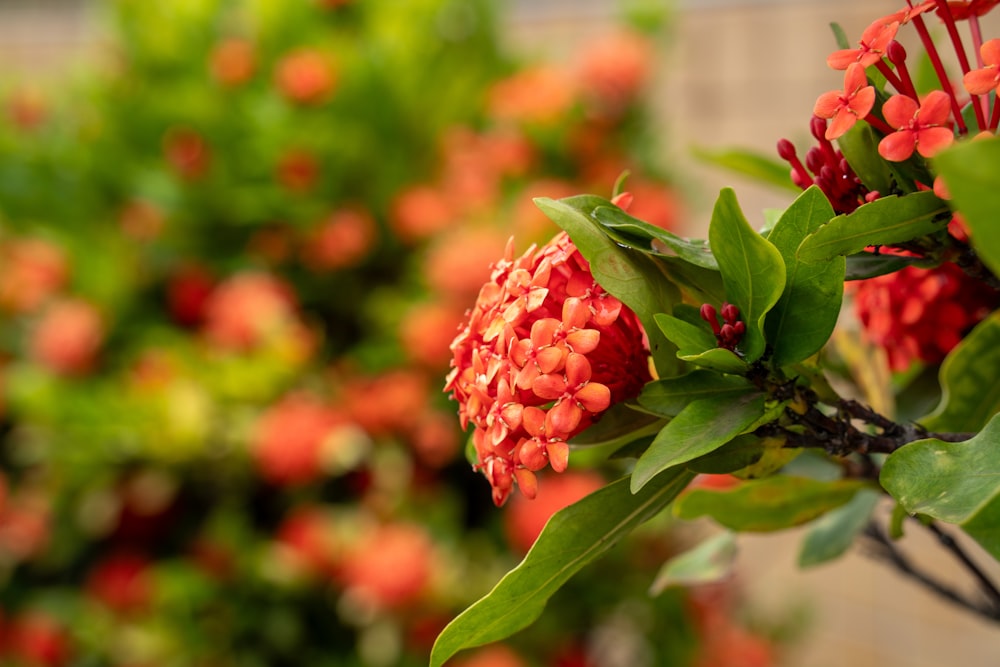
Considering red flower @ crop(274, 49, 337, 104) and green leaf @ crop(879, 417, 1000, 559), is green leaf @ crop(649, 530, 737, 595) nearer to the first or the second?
green leaf @ crop(879, 417, 1000, 559)

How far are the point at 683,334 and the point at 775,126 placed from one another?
1788 mm

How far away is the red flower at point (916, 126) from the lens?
313mm

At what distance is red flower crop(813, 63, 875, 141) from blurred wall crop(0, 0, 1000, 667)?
1.17 metres

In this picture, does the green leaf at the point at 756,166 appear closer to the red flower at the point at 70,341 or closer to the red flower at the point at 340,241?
the red flower at the point at 340,241

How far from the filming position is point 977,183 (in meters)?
0.23

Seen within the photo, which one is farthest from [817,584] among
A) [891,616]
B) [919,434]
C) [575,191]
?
[919,434]

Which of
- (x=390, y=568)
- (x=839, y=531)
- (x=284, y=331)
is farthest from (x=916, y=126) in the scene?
(x=284, y=331)

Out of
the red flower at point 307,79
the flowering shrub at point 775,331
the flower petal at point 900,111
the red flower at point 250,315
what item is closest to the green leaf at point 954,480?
the flowering shrub at point 775,331

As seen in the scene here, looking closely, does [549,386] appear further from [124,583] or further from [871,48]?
[124,583]

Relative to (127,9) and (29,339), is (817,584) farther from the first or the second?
(127,9)

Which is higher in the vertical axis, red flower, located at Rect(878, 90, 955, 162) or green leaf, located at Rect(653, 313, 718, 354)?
red flower, located at Rect(878, 90, 955, 162)

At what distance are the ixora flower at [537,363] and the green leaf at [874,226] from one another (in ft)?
0.25

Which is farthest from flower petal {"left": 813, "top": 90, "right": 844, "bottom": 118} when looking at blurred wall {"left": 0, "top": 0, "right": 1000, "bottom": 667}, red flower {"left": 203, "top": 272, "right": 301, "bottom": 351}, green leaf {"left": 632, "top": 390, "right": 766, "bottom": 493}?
blurred wall {"left": 0, "top": 0, "right": 1000, "bottom": 667}

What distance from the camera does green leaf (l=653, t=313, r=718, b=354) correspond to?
0.34 metres
